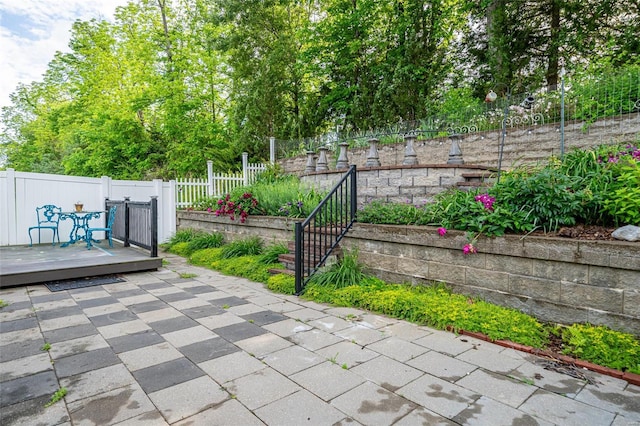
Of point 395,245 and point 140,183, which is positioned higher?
point 140,183

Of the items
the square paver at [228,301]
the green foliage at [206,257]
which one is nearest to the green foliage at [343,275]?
the square paver at [228,301]

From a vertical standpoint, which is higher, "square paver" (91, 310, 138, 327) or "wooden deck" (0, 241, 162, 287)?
"wooden deck" (0, 241, 162, 287)

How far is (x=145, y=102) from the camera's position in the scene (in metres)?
12.3

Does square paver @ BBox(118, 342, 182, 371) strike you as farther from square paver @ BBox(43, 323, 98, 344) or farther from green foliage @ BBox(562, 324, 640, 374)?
green foliage @ BBox(562, 324, 640, 374)

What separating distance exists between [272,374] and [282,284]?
7.29ft

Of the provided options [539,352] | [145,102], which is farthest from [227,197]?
[145,102]

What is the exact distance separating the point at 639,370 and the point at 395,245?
2.26 metres

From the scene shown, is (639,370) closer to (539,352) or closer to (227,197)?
(539,352)

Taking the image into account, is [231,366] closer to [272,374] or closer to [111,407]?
[272,374]

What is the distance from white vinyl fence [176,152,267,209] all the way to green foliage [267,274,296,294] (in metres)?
4.75

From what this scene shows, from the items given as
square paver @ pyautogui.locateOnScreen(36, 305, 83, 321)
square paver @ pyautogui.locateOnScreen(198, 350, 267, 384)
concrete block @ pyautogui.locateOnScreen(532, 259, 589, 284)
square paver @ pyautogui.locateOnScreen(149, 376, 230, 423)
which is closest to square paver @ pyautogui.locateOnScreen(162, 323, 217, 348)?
square paver @ pyautogui.locateOnScreen(198, 350, 267, 384)

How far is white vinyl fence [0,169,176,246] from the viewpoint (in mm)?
6961

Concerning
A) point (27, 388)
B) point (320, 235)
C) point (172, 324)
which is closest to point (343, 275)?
point (320, 235)

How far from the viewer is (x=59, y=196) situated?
7.67 m
